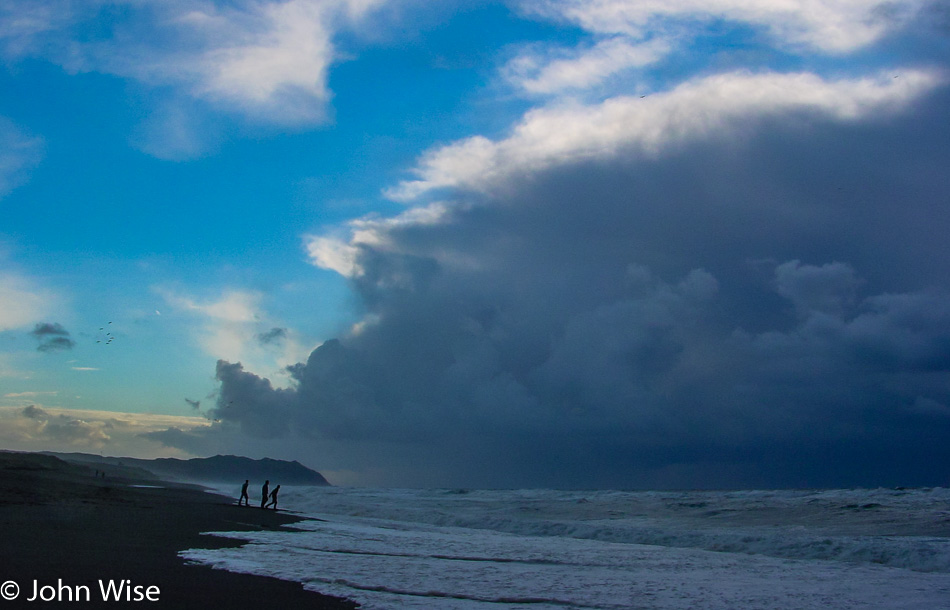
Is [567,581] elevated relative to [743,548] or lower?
elevated

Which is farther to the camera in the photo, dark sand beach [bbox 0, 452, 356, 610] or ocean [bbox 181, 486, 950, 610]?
ocean [bbox 181, 486, 950, 610]

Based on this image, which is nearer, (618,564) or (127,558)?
(127,558)

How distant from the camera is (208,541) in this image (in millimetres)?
18781

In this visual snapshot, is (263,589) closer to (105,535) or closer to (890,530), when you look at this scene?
(105,535)

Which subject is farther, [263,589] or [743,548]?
[743,548]

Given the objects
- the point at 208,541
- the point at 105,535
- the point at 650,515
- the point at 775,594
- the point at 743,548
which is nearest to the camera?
the point at 775,594

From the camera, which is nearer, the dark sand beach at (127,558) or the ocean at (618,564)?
the dark sand beach at (127,558)

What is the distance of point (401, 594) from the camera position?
1162 cm

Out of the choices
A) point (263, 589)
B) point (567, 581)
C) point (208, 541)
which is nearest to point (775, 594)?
point (567, 581)

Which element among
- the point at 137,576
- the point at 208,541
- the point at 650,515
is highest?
the point at 137,576

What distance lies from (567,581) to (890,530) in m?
22.3

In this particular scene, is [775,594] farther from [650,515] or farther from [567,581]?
[650,515]

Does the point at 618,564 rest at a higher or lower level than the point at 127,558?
lower

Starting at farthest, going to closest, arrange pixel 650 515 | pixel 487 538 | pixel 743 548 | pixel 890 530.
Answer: pixel 650 515 → pixel 890 530 → pixel 487 538 → pixel 743 548
